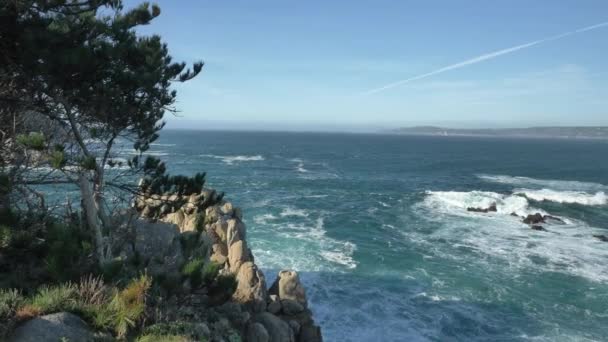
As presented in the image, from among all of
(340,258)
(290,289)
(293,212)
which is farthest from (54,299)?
(293,212)

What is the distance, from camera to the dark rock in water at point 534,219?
30.6 m

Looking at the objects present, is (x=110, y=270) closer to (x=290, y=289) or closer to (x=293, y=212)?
(x=290, y=289)

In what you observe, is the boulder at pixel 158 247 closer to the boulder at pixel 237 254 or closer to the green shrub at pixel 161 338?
the boulder at pixel 237 254

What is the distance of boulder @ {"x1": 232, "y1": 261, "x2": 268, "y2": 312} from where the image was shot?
12469mm

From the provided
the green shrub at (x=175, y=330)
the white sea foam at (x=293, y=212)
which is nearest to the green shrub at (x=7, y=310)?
the green shrub at (x=175, y=330)

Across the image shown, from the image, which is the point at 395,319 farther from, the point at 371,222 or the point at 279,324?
the point at 371,222

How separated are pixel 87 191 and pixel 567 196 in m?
45.5

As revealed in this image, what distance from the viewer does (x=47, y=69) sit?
25.2ft

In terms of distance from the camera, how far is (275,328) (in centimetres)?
1138

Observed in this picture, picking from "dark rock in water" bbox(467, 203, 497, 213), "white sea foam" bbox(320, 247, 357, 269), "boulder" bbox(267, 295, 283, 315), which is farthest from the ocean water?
"boulder" bbox(267, 295, 283, 315)

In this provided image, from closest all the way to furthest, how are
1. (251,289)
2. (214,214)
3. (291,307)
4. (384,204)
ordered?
(251,289) → (291,307) → (214,214) → (384,204)

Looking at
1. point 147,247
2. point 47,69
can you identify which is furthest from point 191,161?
point 47,69

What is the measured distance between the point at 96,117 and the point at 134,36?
2.21 metres

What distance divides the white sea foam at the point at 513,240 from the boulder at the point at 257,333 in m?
14.8
